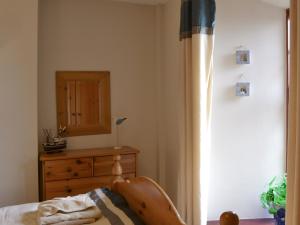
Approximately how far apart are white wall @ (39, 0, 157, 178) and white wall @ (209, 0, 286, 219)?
3.31 ft

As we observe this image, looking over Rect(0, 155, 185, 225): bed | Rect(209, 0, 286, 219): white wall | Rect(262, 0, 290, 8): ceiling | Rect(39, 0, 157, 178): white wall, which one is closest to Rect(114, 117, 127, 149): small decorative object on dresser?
Rect(39, 0, 157, 178): white wall

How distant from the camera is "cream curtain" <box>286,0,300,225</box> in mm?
1535

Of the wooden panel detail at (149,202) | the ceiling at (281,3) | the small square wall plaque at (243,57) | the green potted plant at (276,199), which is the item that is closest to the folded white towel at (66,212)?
the wooden panel detail at (149,202)

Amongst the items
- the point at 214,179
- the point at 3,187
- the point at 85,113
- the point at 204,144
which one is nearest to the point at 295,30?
the point at 204,144

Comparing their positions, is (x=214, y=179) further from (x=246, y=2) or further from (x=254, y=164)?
(x=246, y=2)

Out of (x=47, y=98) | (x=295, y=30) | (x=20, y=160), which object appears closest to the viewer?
(x=295, y=30)

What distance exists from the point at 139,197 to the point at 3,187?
1.86 metres

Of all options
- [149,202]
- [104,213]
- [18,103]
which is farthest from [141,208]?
[18,103]

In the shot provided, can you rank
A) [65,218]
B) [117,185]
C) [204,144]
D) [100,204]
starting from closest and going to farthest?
[65,218] → [100,204] → [117,185] → [204,144]

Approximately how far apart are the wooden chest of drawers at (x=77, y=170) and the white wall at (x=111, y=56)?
432 millimetres

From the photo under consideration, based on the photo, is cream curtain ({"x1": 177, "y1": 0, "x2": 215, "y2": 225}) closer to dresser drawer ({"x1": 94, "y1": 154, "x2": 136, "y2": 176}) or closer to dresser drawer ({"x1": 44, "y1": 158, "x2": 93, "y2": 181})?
dresser drawer ({"x1": 94, "y1": 154, "x2": 136, "y2": 176})

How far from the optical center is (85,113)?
3635 mm

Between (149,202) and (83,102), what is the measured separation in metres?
2.11

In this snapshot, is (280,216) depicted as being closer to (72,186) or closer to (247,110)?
(247,110)
